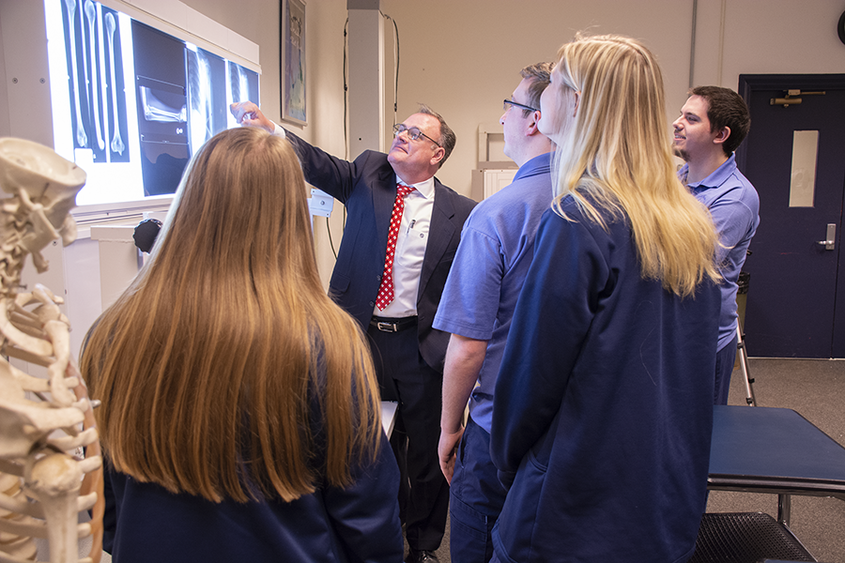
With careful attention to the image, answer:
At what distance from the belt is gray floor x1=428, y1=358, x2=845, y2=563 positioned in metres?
0.87

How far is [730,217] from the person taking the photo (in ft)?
6.28

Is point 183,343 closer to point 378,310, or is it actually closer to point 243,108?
point 243,108

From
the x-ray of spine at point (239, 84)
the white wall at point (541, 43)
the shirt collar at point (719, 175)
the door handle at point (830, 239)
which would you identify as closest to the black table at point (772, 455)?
the shirt collar at point (719, 175)

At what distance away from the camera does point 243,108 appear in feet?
5.63

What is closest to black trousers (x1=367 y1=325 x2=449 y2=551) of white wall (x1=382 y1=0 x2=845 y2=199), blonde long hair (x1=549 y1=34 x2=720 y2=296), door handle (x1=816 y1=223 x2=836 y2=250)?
blonde long hair (x1=549 y1=34 x2=720 y2=296)

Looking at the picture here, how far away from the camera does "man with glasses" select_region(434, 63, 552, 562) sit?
1.27m

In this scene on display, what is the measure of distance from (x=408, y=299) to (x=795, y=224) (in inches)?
156

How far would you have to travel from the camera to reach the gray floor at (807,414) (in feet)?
7.36

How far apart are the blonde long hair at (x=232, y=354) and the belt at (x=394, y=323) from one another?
3.88 feet

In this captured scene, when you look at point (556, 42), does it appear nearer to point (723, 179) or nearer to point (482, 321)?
point (723, 179)

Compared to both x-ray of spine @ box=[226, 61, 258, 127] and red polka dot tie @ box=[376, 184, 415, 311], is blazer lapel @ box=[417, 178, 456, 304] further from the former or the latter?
x-ray of spine @ box=[226, 61, 258, 127]

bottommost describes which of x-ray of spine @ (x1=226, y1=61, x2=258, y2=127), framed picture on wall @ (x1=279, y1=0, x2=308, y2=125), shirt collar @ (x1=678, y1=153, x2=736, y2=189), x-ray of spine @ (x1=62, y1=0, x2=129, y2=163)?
shirt collar @ (x1=678, y1=153, x2=736, y2=189)

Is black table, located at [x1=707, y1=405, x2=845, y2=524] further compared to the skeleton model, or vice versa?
black table, located at [x1=707, y1=405, x2=845, y2=524]

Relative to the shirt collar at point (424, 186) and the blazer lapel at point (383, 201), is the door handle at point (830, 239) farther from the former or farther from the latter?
the blazer lapel at point (383, 201)
